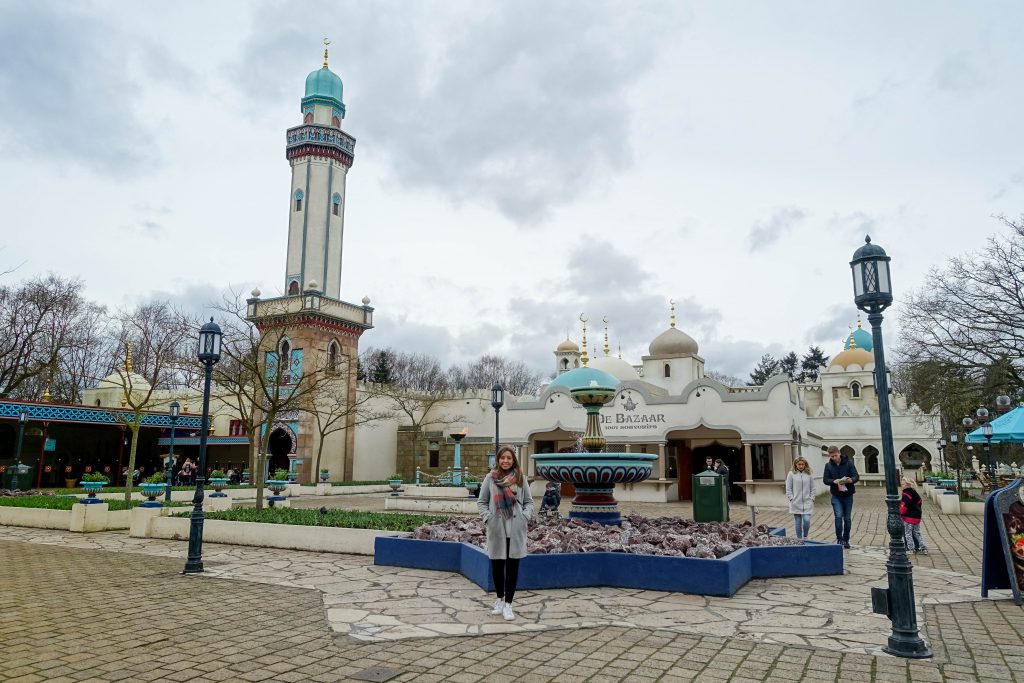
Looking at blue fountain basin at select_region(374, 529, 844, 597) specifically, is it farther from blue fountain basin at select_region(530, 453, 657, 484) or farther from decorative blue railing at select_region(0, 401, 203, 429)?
decorative blue railing at select_region(0, 401, 203, 429)

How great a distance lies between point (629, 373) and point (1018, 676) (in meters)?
29.1

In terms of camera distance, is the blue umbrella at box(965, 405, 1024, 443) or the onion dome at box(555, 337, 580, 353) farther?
the onion dome at box(555, 337, 580, 353)

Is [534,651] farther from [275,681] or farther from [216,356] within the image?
[216,356]

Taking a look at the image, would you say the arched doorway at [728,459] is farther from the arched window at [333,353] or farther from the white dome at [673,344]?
the arched window at [333,353]

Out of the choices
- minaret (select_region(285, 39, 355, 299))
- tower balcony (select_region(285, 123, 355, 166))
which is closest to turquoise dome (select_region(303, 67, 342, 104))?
minaret (select_region(285, 39, 355, 299))

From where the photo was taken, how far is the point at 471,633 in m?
6.05

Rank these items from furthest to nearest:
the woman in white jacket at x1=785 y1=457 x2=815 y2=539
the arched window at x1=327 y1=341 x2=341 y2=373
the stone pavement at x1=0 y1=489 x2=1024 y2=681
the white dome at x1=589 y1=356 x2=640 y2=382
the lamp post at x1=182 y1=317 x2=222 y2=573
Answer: the arched window at x1=327 y1=341 x2=341 y2=373, the white dome at x1=589 y1=356 x2=640 y2=382, the woman in white jacket at x1=785 y1=457 x2=815 y2=539, the lamp post at x1=182 y1=317 x2=222 y2=573, the stone pavement at x1=0 y1=489 x2=1024 y2=681

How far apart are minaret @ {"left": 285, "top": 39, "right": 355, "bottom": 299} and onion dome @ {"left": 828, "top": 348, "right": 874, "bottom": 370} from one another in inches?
1323

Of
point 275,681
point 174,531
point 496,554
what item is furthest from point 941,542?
point 174,531

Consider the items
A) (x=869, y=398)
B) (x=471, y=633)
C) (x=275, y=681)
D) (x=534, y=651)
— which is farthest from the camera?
(x=869, y=398)

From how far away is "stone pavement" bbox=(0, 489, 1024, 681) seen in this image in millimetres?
5012

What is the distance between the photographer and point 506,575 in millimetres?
6609

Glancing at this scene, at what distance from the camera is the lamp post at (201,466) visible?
30.6ft

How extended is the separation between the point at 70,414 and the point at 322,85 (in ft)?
66.2
